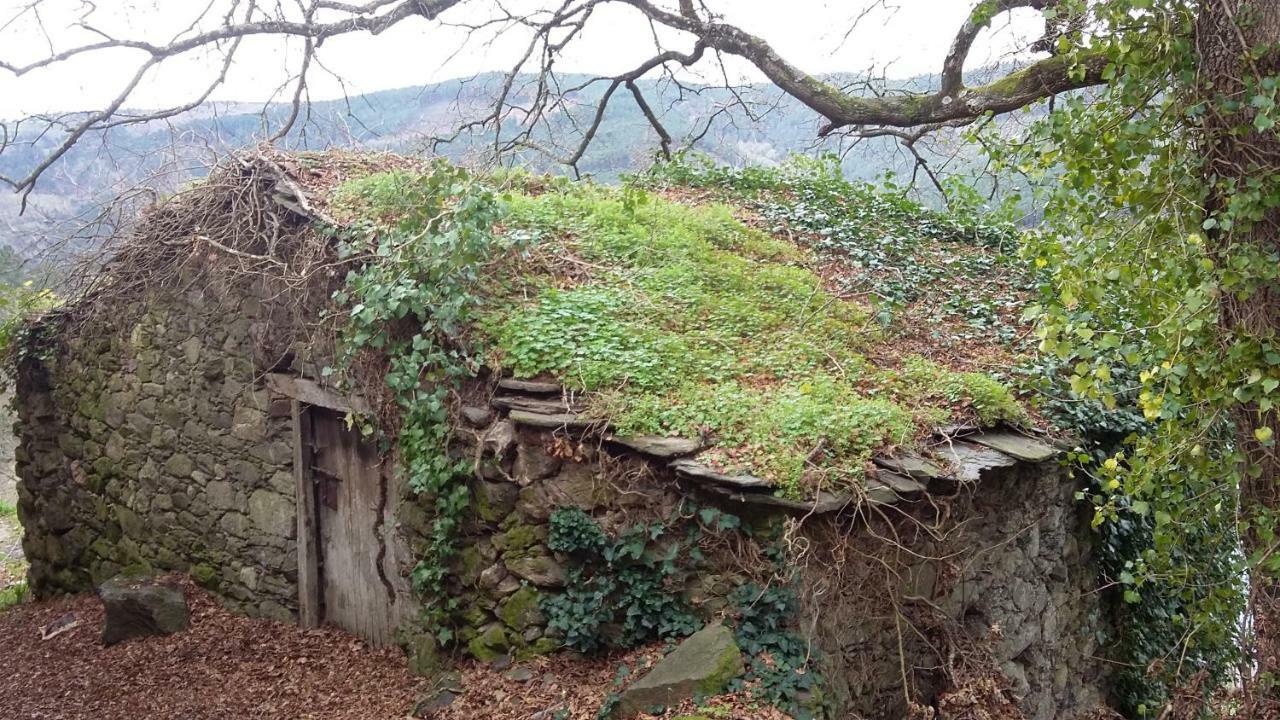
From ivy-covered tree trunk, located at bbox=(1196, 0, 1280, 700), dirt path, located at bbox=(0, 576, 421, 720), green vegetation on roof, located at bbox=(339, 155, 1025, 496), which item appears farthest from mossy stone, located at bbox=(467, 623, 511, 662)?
ivy-covered tree trunk, located at bbox=(1196, 0, 1280, 700)

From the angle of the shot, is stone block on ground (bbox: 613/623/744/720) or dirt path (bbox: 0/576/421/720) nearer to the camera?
stone block on ground (bbox: 613/623/744/720)

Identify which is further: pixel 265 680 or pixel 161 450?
pixel 161 450

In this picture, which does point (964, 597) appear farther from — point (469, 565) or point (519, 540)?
point (469, 565)

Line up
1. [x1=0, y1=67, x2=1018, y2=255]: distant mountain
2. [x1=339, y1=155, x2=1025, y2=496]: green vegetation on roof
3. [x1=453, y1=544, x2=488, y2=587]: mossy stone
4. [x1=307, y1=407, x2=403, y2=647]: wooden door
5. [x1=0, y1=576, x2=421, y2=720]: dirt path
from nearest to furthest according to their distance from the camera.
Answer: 1. [x1=339, y1=155, x2=1025, y2=496]: green vegetation on roof
2. [x1=453, y1=544, x2=488, y2=587]: mossy stone
3. [x1=0, y1=576, x2=421, y2=720]: dirt path
4. [x1=307, y1=407, x2=403, y2=647]: wooden door
5. [x1=0, y1=67, x2=1018, y2=255]: distant mountain

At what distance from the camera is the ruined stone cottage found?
175 inches

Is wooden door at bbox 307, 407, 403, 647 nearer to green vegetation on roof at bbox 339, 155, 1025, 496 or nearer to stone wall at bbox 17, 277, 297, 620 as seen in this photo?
stone wall at bbox 17, 277, 297, 620

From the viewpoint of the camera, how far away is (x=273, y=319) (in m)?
6.64

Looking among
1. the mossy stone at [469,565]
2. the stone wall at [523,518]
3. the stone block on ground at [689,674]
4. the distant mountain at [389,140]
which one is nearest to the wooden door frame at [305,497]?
the stone wall at [523,518]

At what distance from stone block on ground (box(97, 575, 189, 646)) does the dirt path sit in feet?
0.30

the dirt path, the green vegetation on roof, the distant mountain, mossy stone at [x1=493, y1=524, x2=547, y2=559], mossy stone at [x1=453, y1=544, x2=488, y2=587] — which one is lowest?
the dirt path

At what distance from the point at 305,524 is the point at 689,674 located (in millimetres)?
3675

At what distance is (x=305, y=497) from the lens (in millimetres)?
6551

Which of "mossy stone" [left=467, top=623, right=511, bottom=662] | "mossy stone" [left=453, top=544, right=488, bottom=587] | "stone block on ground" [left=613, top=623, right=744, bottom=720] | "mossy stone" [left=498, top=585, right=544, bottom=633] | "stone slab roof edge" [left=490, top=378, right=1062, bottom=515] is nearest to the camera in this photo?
"stone block on ground" [left=613, top=623, right=744, bottom=720]

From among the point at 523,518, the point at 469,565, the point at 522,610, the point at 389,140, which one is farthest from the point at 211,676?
the point at 389,140
